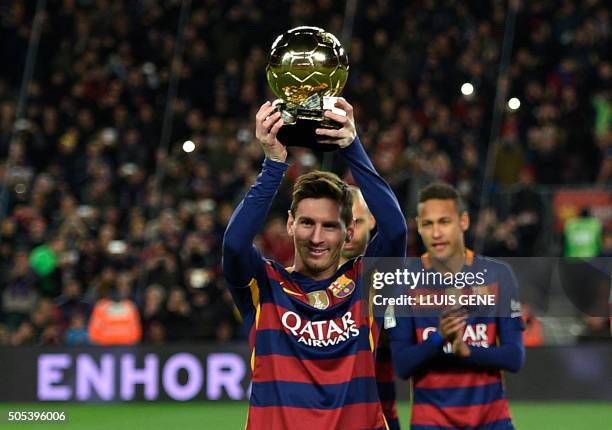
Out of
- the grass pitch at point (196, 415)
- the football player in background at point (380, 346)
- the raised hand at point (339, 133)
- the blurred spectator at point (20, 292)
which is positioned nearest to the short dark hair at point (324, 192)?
the raised hand at point (339, 133)

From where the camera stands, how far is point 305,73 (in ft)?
12.5

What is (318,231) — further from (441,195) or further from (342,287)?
(441,195)

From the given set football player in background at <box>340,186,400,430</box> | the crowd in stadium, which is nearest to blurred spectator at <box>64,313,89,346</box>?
the crowd in stadium

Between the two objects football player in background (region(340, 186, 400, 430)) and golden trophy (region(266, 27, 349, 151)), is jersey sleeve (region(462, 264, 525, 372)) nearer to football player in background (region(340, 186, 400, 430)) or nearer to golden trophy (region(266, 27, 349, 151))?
football player in background (region(340, 186, 400, 430))

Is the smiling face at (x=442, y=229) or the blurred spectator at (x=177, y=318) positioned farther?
the blurred spectator at (x=177, y=318)

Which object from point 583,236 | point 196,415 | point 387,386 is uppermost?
point 583,236

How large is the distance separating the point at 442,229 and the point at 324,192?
128 cm

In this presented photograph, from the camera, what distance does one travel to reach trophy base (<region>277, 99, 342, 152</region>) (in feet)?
11.9

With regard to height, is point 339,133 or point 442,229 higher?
point 339,133

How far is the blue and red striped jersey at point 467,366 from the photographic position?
4.65 m

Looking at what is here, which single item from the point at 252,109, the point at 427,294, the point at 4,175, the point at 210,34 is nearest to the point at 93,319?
the point at 4,175

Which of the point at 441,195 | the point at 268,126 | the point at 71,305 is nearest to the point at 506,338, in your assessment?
the point at 441,195

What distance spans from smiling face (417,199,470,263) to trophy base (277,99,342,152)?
4.05 feet

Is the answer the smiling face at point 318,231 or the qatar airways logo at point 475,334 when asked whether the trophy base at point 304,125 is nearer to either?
the smiling face at point 318,231
